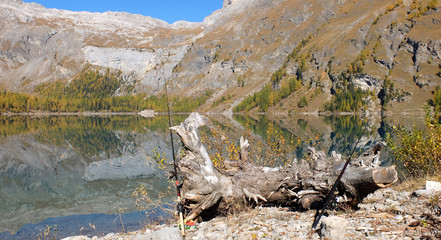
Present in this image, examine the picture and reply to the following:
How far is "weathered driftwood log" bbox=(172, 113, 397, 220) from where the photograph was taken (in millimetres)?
8000

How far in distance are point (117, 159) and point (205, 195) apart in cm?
2907

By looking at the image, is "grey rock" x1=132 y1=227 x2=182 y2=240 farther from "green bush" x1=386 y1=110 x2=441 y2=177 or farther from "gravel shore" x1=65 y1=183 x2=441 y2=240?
"green bush" x1=386 y1=110 x2=441 y2=177

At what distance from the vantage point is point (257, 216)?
837cm

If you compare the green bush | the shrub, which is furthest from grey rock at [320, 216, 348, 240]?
the shrub

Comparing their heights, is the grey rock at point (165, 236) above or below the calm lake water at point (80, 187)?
above

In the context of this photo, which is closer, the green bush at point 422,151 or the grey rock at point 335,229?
the grey rock at point 335,229

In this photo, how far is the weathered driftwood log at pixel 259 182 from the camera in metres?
8.00

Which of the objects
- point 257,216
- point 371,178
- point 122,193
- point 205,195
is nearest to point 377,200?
point 371,178

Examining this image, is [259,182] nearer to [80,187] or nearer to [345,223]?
[345,223]

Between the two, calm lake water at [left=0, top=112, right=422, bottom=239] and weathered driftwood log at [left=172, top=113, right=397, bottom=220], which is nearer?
weathered driftwood log at [left=172, top=113, right=397, bottom=220]

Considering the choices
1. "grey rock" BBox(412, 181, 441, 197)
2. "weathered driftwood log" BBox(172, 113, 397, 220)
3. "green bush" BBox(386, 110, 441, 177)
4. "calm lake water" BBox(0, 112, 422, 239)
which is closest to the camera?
"grey rock" BBox(412, 181, 441, 197)

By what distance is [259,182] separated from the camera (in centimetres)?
940

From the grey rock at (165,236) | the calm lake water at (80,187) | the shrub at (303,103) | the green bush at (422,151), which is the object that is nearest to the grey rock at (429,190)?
the calm lake water at (80,187)

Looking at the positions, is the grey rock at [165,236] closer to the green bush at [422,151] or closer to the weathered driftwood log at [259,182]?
the weathered driftwood log at [259,182]
